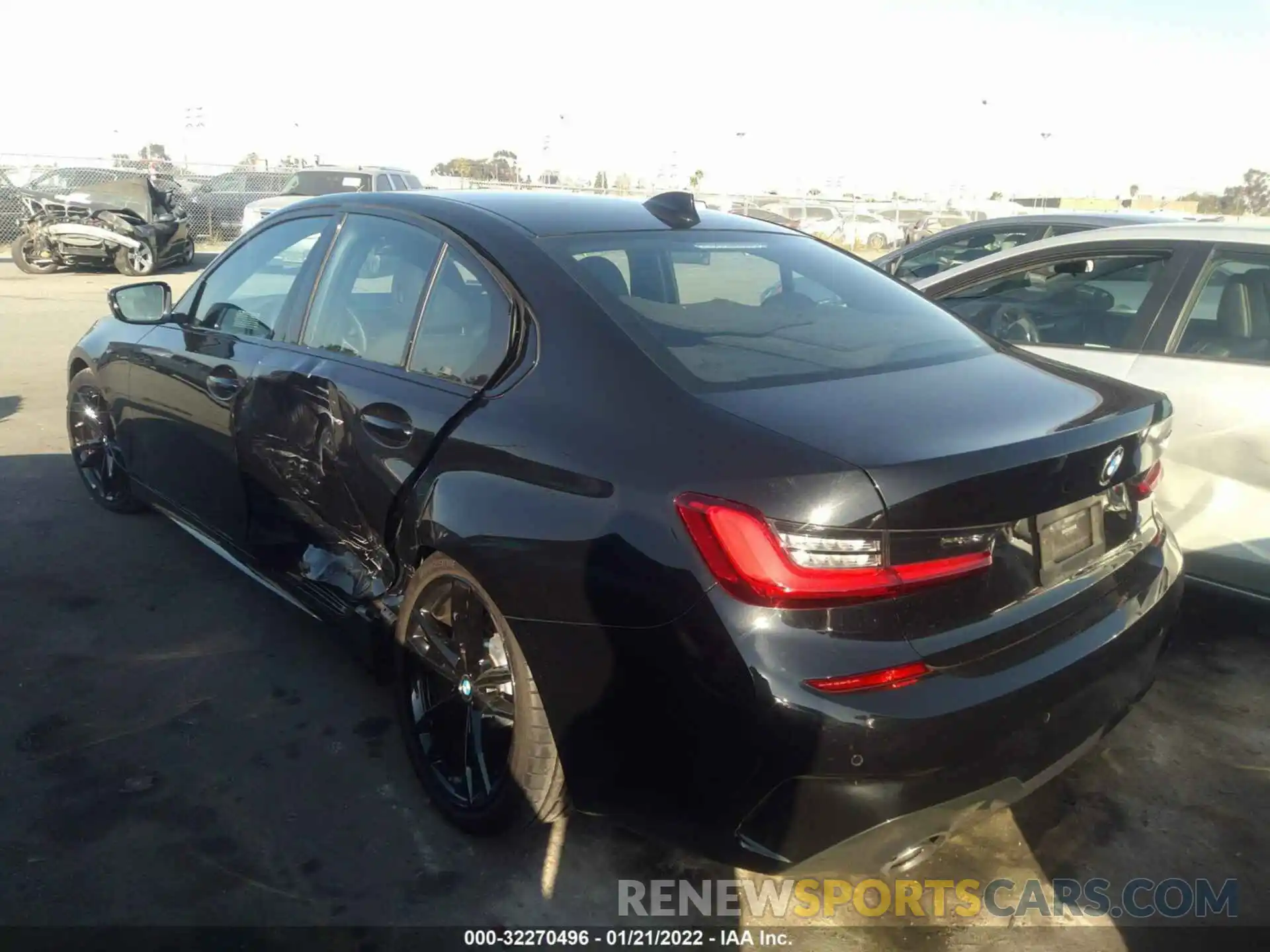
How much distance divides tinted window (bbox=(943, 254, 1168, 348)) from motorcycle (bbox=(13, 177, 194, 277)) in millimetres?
15433

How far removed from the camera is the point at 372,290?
3.29m

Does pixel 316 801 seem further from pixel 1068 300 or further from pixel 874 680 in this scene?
pixel 1068 300

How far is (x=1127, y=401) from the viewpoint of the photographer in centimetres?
256

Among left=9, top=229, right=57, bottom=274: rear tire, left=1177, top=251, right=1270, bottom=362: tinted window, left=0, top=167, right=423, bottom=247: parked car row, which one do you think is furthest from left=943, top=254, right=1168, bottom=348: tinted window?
left=9, top=229, right=57, bottom=274: rear tire

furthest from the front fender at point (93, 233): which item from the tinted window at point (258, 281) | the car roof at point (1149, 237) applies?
the car roof at point (1149, 237)

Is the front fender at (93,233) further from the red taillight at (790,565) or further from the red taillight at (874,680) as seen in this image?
the red taillight at (874,680)

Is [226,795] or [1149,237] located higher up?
[1149,237]

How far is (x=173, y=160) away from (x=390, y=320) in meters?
22.3

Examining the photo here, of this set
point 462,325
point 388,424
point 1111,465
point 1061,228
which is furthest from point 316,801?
point 1061,228

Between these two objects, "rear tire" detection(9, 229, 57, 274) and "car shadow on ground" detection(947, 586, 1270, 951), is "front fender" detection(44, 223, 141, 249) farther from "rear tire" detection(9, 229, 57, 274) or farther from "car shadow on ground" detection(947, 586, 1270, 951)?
"car shadow on ground" detection(947, 586, 1270, 951)

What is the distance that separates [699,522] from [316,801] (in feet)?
5.35

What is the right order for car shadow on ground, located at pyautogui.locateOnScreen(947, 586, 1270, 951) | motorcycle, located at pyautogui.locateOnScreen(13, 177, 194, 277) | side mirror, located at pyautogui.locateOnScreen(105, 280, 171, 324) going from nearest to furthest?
car shadow on ground, located at pyautogui.locateOnScreen(947, 586, 1270, 951) < side mirror, located at pyautogui.locateOnScreen(105, 280, 171, 324) < motorcycle, located at pyautogui.locateOnScreen(13, 177, 194, 277)

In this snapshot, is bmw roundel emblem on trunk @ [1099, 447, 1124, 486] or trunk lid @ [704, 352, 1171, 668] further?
bmw roundel emblem on trunk @ [1099, 447, 1124, 486]

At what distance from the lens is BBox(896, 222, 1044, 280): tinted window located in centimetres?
841
